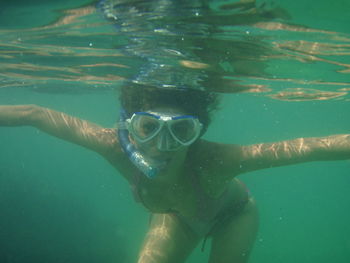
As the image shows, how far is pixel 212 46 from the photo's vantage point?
819cm

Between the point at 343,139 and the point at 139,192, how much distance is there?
4051 mm

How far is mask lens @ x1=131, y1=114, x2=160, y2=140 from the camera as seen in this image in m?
5.48

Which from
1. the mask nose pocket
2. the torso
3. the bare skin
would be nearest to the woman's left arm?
the bare skin

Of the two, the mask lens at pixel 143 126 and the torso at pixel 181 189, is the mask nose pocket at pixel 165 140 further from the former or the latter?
the torso at pixel 181 189

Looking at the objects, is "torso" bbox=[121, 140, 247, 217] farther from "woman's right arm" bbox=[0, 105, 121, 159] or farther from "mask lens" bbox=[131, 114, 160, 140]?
"mask lens" bbox=[131, 114, 160, 140]

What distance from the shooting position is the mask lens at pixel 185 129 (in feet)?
17.9

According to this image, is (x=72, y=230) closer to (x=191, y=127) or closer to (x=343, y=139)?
(x=191, y=127)

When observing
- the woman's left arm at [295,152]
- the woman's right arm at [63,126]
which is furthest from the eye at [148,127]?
the woman's left arm at [295,152]

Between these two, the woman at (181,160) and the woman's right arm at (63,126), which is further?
the woman's right arm at (63,126)

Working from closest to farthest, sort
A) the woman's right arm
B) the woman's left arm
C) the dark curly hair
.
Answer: the woman's left arm → the woman's right arm → the dark curly hair

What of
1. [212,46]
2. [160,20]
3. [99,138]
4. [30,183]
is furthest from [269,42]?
[30,183]

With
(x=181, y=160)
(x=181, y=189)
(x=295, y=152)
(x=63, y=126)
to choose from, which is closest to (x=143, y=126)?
(x=181, y=160)

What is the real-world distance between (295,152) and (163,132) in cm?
248

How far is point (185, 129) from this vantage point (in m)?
5.54
